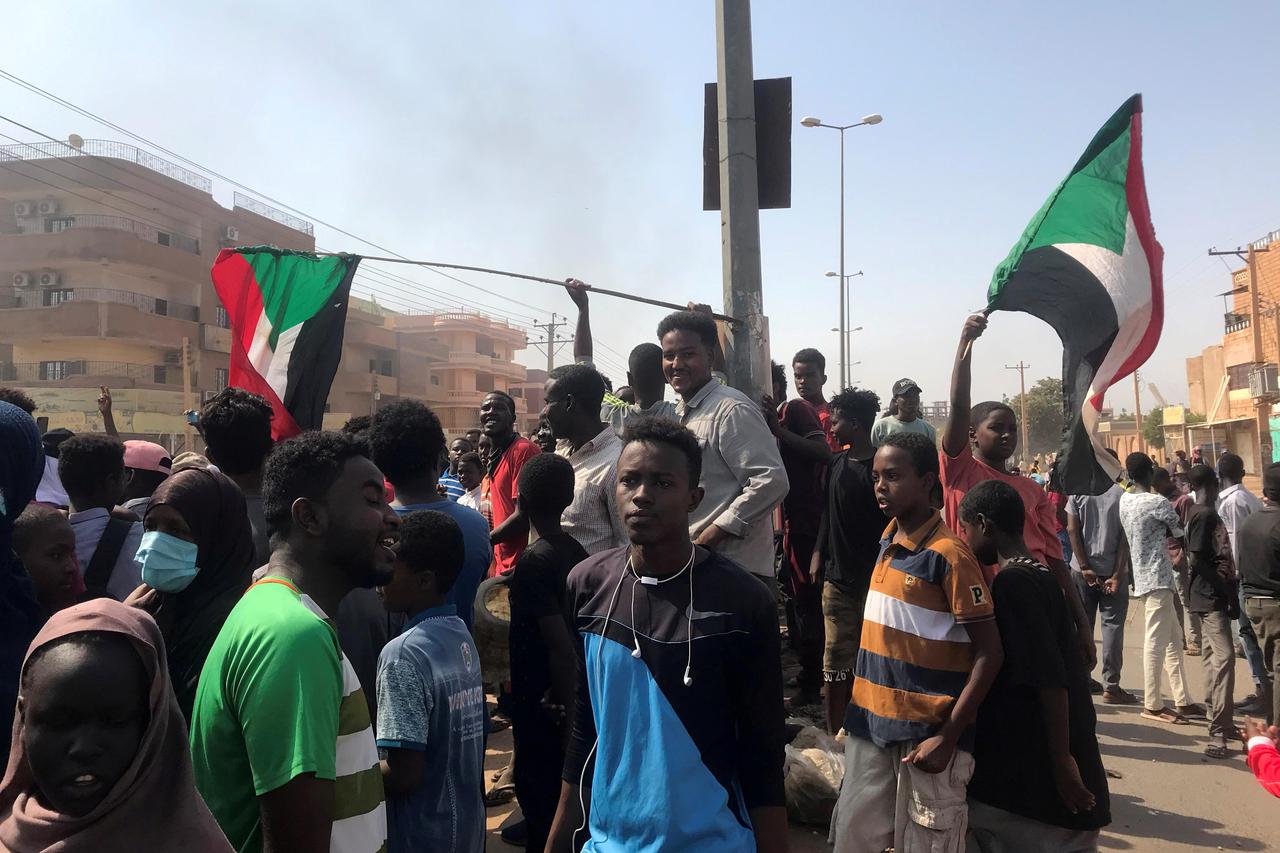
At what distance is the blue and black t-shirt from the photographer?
2.03 meters

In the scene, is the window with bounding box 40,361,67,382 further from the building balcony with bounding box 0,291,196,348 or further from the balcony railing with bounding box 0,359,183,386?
the building balcony with bounding box 0,291,196,348

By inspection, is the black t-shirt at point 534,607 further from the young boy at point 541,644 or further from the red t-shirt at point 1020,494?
the red t-shirt at point 1020,494

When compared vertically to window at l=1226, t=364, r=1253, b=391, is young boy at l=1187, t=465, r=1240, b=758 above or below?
below

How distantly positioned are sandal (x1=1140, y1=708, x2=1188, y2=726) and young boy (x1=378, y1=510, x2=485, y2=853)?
584 centimetres

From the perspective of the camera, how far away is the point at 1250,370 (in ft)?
121

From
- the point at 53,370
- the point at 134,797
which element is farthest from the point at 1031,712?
the point at 53,370

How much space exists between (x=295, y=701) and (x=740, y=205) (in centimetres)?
410

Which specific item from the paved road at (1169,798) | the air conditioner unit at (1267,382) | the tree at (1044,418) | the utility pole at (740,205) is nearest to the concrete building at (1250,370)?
the air conditioner unit at (1267,382)

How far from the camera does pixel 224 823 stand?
5.88 feet

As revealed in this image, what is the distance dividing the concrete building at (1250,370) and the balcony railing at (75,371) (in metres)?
39.8

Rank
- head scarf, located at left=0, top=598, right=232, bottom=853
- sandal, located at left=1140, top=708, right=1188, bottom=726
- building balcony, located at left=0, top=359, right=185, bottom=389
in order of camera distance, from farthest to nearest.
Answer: building balcony, located at left=0, top=359, right=185, bottom=389
sandal, located at left=1140, top=708, right=1188, bottom=726
head scarf, located at left=0, top=598, right=232, bottom=853

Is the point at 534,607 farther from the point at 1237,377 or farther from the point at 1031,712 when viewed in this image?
the point at 1237,377

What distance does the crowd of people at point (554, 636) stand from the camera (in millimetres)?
1685

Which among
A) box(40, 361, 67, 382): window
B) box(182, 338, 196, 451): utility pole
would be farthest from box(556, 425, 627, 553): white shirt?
box(40, 361, 67, 382): window
